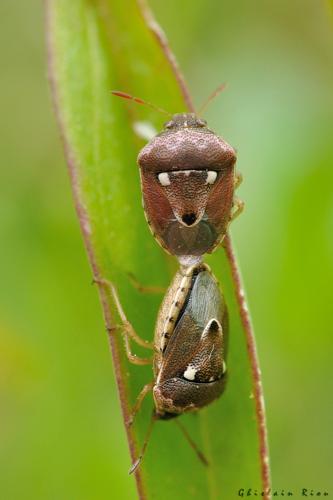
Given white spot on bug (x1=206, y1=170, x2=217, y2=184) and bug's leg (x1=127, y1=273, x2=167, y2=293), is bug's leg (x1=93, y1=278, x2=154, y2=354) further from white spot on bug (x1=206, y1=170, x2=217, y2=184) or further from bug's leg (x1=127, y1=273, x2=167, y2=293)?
white spot on bug (x1=206, y1=170, x2=217, y2=184)

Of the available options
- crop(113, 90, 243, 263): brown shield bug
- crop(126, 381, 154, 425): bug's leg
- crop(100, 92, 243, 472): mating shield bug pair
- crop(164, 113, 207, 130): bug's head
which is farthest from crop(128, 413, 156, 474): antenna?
crop(164, 113, 207, 130): bug's head

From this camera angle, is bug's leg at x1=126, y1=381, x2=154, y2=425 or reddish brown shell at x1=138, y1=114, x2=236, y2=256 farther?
reddish brown shell at x1=138, y1=114, x2=236, y2=256

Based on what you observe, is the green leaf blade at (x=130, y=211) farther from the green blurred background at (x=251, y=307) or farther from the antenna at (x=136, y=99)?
the green blurred background at (x=251, y=307)

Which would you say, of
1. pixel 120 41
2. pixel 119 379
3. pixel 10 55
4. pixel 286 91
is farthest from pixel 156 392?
pixel 10 55

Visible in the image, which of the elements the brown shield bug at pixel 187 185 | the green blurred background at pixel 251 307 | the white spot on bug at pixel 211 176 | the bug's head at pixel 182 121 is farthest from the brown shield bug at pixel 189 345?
the green blurred background at pixel 251 307

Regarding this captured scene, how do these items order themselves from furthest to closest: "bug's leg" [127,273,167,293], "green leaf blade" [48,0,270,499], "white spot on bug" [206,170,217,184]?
"white spot on bug" [206,170,217,184] < "bug's leg" [127,273,167,293] < "green leaf blade" [48,0,270,499]

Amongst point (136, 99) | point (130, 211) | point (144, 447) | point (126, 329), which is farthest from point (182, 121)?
point (144, 447)
